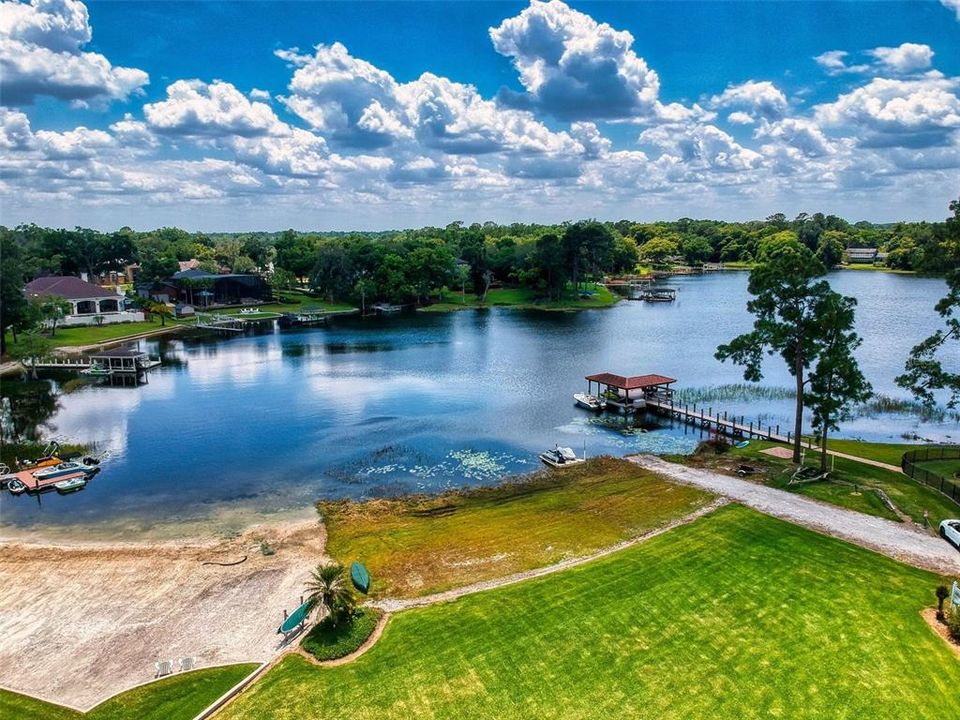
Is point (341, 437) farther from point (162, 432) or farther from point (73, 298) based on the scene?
point (73, 298)

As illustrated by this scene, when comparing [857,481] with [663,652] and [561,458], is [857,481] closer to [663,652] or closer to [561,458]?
[561,458]

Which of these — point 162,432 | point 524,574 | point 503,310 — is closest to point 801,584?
point 524,574

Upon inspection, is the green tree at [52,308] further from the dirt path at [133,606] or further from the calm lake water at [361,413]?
the dirt path at [133,606]

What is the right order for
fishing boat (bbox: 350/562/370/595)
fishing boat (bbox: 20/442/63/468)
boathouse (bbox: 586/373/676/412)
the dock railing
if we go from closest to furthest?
1. fishing boat (bbox: 350/562/370/595)
2. the dock railing
3. fishing boat (bbox: 20/442/63/468)
4. boathouse (bbox: 586/373/676/412)

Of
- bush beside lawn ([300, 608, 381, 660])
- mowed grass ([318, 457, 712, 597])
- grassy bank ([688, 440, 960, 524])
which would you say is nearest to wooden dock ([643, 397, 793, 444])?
grassy bank ([688, 440, 960, 524])

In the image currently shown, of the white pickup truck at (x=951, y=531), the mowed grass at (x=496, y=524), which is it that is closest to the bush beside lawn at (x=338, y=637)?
the mowed grass at (x=496, y=524)

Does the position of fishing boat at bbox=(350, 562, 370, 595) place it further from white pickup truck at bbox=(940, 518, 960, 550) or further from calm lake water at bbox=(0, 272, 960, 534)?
white pickup truck at bbox=(940, 518, 960, 550)

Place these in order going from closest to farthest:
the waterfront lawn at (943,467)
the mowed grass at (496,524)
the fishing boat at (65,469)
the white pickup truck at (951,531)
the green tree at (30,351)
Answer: the white pickup truck at (951,531) → the mowed grass at (496,524) → the waterfront lawn at (943,467) → the fishing boat at (65,469) → the green tree at (30,351)
